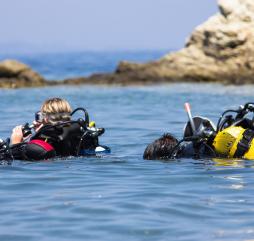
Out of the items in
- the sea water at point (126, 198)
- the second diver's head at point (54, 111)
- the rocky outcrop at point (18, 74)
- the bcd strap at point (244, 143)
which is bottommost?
the sea water at point (126, 198)

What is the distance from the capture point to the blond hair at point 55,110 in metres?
10.2

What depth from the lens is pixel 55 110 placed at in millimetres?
10234

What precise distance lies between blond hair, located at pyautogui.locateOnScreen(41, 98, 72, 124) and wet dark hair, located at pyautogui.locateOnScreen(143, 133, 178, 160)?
1167mm

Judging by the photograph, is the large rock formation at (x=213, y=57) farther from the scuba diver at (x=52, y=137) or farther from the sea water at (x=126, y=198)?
the scuba diver at (x=52, y=137)

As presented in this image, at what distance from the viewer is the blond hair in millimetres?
10234

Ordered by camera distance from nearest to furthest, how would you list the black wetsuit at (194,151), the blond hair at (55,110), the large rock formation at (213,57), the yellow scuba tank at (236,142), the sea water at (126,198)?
the sea water at (126,198) → the yellow scuba tank at (236,142) → the black wetsuit at (194,151) → the blond hair at (55,110) → the large rock formation at (213,57)

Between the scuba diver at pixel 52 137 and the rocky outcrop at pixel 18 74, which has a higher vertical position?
the rocky outcrop at pixel 18 74

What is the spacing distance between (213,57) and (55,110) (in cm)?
Answer: 2477

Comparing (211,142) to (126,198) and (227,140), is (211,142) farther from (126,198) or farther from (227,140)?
(126,198)

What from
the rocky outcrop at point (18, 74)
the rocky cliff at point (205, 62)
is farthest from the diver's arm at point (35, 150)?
the rocky outcrop at point (18, 74)

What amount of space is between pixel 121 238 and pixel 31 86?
1062 inches

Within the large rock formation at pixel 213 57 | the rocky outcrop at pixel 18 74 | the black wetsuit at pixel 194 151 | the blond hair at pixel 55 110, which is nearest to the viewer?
the black wetsuit at pixel 194 151

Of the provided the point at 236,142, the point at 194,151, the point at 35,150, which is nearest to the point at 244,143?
the point at 236,142

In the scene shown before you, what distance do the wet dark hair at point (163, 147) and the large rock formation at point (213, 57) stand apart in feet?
72.9
